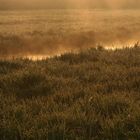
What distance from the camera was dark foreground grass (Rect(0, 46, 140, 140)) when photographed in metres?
5.96

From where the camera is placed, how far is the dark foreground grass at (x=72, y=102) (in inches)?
234

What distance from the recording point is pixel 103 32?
29.5 metres

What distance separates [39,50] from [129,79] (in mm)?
14384

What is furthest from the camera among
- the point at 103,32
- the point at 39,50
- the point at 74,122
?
the point at 103,32

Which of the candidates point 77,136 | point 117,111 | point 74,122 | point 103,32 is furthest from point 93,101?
point 103,32

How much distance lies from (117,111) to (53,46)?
17.6 metres

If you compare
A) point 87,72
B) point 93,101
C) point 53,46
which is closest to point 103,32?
point 53,46

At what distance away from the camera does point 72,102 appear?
738 centimetres

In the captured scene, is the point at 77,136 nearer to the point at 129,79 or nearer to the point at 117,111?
the point at 117,111

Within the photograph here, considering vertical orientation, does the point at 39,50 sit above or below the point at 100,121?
below

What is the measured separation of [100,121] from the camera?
20.6 ft

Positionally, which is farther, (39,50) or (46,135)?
(39,50)

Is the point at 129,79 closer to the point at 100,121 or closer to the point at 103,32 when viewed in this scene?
the point at 100,121

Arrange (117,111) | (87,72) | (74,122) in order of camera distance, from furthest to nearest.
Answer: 1. (87,72)
2. (117,111)
3. (74,122)
